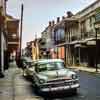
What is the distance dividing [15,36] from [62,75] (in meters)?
51.9

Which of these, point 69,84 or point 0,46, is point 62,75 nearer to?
point 69,84

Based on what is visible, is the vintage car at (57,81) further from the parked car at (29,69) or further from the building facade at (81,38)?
the building facade at (81,38)

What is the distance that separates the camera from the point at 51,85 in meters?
17.7

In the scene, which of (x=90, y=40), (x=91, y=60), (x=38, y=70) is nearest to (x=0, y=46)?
(x=38, y=70)

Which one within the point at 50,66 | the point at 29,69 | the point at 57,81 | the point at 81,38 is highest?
the point at 81,38

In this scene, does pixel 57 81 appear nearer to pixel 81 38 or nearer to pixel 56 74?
pixel 56 74

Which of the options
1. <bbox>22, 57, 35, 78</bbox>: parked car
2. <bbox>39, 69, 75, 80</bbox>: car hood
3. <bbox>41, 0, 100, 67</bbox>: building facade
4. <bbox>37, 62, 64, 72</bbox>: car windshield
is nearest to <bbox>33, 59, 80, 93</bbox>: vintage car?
<bbox>39, 69, 75, 80</bbox>: car hood

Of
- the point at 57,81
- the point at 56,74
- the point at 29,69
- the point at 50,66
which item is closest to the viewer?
the point at 57,81

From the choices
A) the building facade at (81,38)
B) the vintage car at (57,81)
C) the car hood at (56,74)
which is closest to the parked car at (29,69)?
the car hood at (56,74)

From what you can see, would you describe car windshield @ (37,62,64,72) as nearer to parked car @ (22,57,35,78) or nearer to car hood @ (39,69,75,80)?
car hood @ (39,69,75,80)

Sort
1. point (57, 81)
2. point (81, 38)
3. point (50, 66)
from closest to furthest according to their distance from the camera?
1. point (57, 81)
2. point (50, 66)
3. point (81, 38)

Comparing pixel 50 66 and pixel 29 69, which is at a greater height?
pixel 50 66

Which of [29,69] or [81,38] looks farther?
[81,38]

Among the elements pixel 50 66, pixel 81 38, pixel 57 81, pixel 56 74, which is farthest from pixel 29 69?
pixel 81 38
